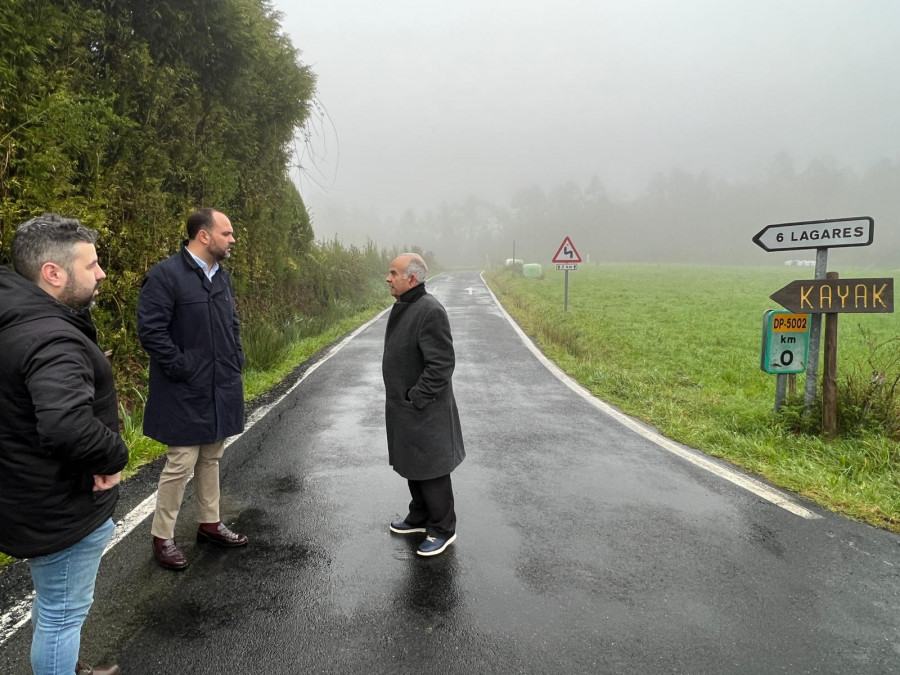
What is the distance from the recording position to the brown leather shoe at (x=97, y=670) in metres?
2.33

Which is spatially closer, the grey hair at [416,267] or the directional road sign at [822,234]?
the grey hair at [416,267]

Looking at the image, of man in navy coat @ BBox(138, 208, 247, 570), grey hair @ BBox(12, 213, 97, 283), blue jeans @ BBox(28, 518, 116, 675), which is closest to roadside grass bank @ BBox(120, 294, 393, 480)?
man in navy coat @ BBox(138, 208, 247, 570)

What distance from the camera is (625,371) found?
379 inches

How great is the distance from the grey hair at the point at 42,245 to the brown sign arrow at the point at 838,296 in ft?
17.9

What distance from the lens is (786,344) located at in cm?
604

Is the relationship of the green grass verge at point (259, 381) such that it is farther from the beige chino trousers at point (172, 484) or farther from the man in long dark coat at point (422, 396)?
the man in long dark coat at point (422, 396)

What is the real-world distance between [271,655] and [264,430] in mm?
3704

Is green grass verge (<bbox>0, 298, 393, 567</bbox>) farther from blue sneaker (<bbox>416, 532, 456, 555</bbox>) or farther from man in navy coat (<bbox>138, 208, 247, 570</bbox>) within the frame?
blue sneaker (<bbox>416, 532, 456, 555</bbox>)

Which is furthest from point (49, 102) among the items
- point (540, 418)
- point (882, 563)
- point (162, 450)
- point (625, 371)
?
point (625, 371)

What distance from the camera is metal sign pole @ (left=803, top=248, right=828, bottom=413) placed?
5.70 m

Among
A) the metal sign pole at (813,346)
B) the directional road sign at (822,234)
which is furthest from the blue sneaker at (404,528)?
the metal sign pole at (813,346)

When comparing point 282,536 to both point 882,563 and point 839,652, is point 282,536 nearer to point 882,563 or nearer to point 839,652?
point 839,652

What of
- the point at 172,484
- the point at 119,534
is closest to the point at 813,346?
the point at 172,484

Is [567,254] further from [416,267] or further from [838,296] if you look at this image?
[416,267]
